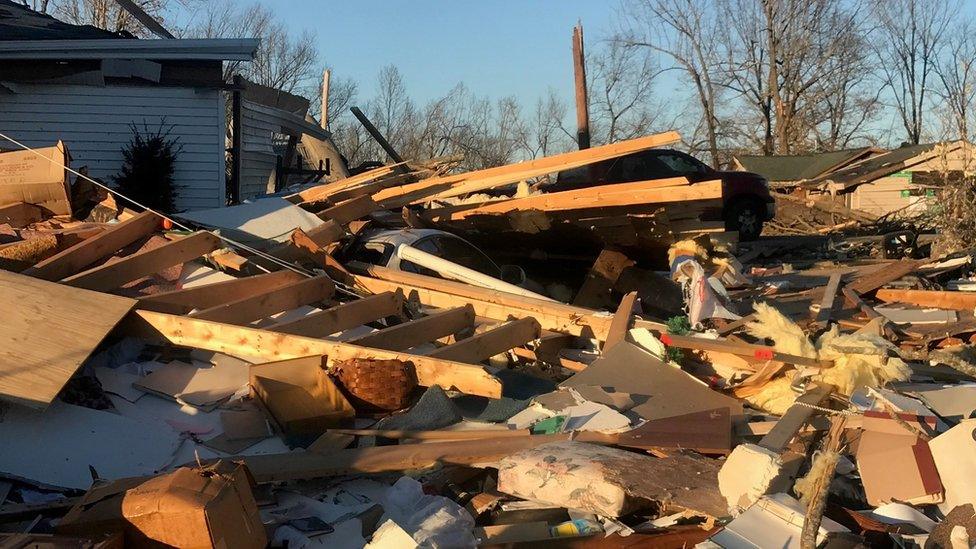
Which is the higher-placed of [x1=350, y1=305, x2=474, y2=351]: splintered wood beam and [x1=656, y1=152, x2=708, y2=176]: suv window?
[x1=656, y1=152, x2=708, y2=176]: suv window

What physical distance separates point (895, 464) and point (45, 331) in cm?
478

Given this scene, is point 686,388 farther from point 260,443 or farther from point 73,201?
point 73,201

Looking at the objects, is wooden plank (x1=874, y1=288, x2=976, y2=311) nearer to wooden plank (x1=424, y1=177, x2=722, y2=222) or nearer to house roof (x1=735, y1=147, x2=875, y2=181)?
wooden plank (x1=424, y1=177, x2=722, y2=222)

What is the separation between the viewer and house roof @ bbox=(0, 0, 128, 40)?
43.9 ft

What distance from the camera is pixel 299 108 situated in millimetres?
22422

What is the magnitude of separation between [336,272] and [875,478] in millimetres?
5050

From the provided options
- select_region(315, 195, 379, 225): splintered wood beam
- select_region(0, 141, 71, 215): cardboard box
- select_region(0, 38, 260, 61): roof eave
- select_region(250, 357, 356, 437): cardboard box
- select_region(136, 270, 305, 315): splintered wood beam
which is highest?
select_region(0, 38, 260, 61): roof eave

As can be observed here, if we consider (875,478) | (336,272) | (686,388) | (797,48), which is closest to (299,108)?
(336,272)

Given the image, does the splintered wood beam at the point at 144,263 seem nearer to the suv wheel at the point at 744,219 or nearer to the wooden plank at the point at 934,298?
the wooden plank at the point at 934,298

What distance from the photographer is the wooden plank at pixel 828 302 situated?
8313 millimetres

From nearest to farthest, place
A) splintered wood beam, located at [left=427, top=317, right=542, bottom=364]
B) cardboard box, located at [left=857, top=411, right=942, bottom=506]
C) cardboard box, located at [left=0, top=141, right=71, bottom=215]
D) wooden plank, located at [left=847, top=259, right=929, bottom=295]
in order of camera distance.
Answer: cardboard box, located at [left=857, top=411, right=942, bottom=506] → splintered wood beam, located at [left=427, top=317, right=542, bottom=364] → cardboard box, located at [left=0, top=141, right=71, bottom=215] → wooden plank, located at [left=847, top=259, right=929, bottom=295]

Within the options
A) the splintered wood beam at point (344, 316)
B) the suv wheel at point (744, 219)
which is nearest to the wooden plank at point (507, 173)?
the splintered wood beam at point (344, 316)

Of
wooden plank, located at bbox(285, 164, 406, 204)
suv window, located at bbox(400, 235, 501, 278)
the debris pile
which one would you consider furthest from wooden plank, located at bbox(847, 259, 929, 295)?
wooden plank, located at bbox(285, 164, 406, 204)

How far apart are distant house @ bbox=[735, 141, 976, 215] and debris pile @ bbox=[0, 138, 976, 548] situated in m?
17.8
